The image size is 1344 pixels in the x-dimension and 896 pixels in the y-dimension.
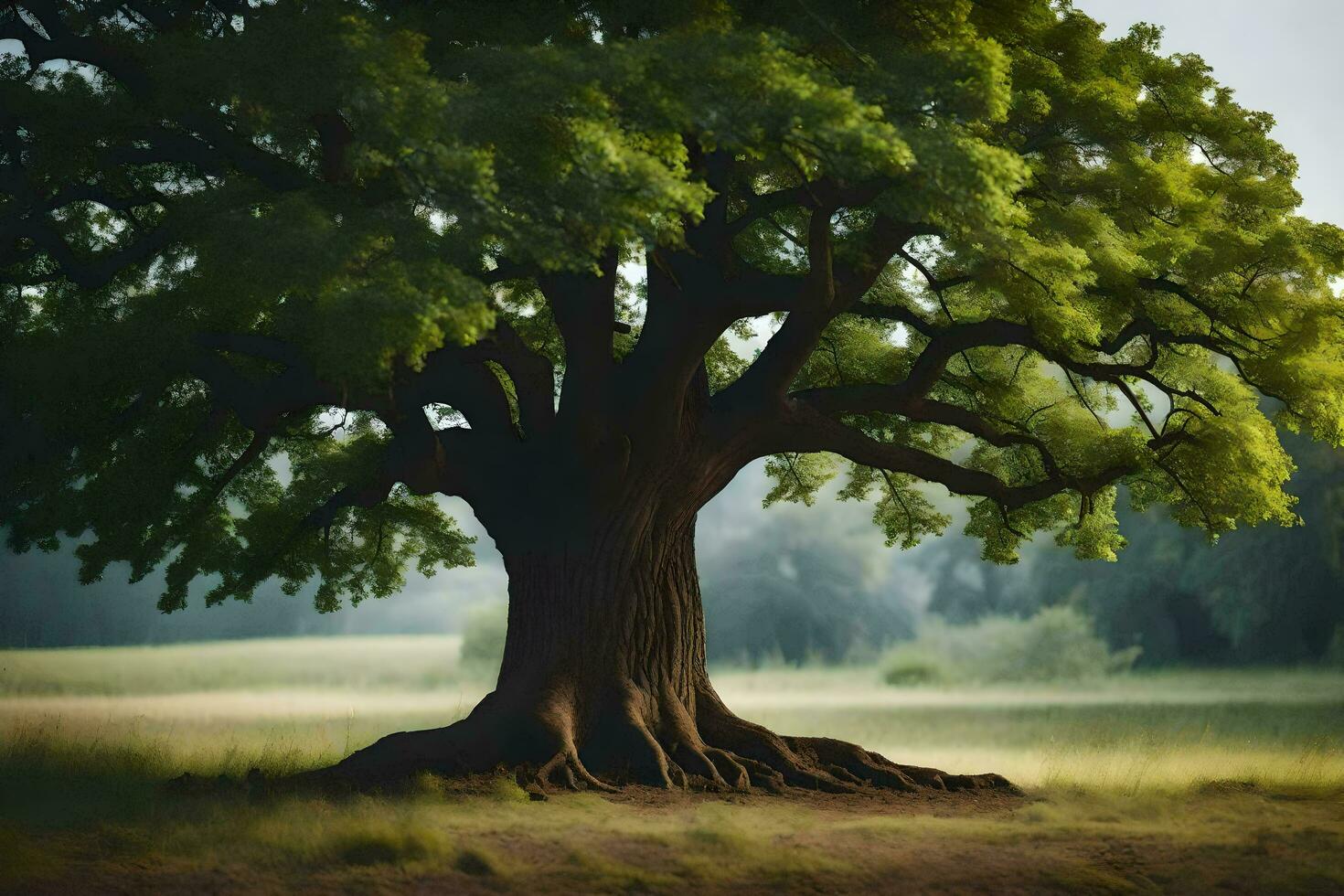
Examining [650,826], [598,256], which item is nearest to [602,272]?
[598,256]

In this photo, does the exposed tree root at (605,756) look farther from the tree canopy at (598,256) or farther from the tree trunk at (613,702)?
the tree canopy at (598,256)

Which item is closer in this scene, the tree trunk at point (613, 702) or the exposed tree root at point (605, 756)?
the exposed tree root at point (605, 756)

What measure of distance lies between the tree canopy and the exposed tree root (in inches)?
87.7

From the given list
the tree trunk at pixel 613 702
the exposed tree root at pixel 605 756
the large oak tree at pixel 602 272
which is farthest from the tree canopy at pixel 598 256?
the exposed tree root at pixel 605 756

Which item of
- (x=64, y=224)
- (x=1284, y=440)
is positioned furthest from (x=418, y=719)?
(x=1284, y=440)

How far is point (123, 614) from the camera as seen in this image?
131 feet

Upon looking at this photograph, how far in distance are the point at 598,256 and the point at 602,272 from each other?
0.13 m

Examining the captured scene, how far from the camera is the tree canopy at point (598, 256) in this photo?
8.31 m

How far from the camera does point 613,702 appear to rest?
11.8m

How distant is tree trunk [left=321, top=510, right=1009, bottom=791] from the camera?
444 inches

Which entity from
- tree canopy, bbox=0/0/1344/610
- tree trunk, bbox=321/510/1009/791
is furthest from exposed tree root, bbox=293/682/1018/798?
tree canopy, bbox=0/0/1344/610

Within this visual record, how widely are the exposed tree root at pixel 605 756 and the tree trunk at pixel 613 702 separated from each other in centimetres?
1

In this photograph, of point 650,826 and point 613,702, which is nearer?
point 650,826

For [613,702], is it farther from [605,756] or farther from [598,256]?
[598,256]
